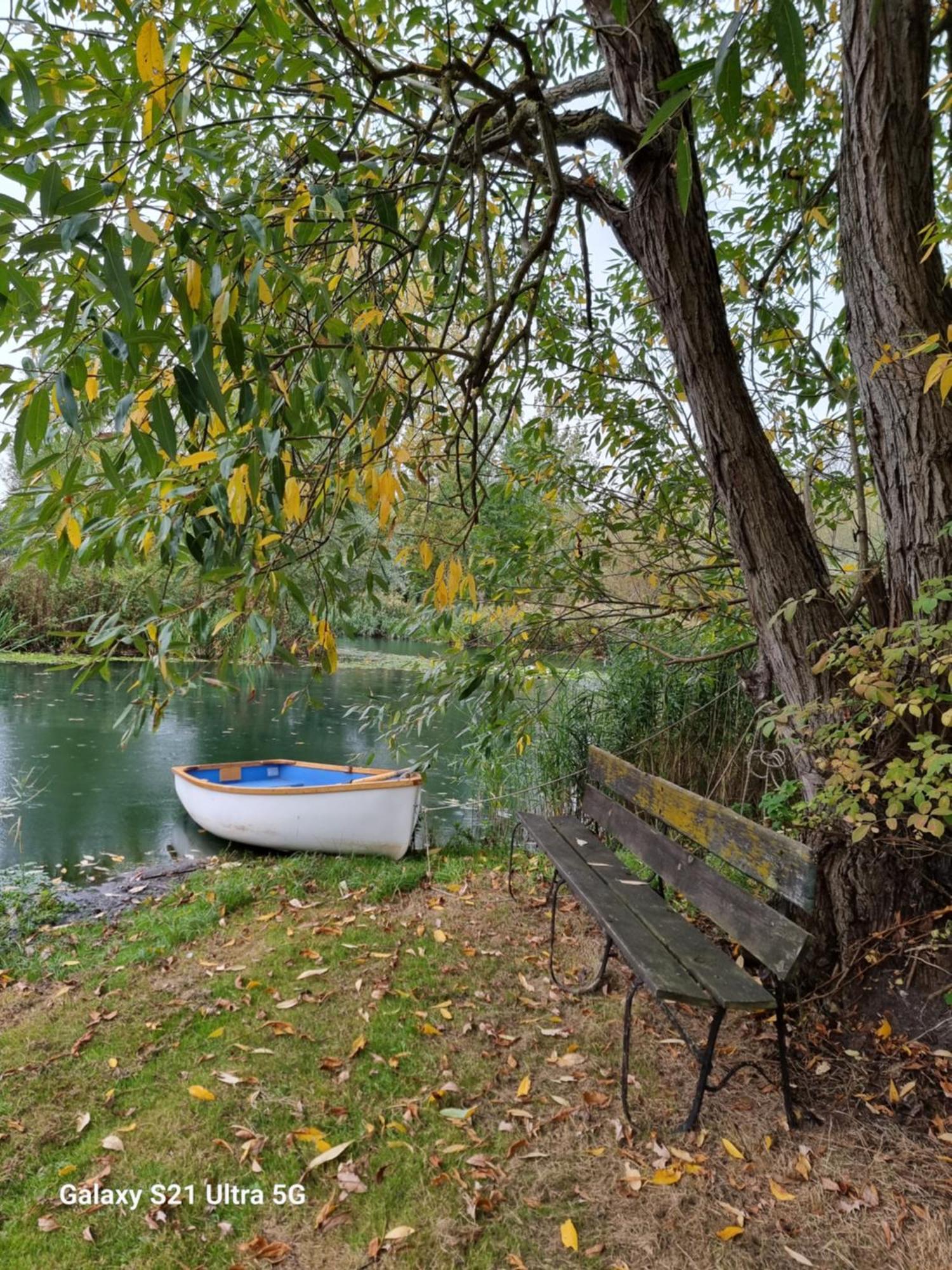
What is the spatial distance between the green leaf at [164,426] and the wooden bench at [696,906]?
191cm

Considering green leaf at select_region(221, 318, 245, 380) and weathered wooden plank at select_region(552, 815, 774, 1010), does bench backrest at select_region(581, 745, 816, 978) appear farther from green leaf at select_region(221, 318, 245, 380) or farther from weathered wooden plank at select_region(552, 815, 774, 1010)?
green leaf at select_region(221, 318, 245, 380)

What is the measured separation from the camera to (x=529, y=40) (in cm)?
346

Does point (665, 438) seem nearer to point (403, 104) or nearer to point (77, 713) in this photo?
point (403, 104)

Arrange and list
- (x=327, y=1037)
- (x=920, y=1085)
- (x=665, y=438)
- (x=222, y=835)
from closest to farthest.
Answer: (x=920, y=1085) < (x=327, y=1037) < (x=665, y=438) < (x=222, y=835)

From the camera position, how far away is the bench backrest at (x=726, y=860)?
231 cm

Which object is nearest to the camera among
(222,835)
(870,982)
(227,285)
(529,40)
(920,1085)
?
(227,285)

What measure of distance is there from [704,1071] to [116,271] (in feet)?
8.13

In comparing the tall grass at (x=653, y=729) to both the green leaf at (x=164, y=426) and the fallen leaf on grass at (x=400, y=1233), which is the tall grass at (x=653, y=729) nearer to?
the fallen leaf on grass at (x=400, y=1233)

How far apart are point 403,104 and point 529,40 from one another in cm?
102

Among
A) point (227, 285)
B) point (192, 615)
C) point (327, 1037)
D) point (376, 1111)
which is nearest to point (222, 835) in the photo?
point (327, 1037)

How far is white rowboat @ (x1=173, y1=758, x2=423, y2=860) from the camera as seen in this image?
6098 mm

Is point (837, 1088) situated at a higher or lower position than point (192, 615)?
lower

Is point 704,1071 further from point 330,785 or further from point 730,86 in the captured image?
point 330,785

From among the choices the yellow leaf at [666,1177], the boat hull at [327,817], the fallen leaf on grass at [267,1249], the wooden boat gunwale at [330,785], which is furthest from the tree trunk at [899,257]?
the boat hull at [327,817]
